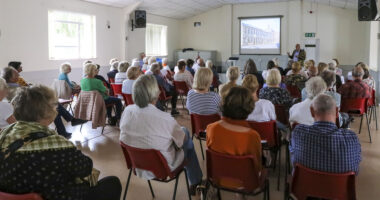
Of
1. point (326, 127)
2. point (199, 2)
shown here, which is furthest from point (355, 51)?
point (326, 127)

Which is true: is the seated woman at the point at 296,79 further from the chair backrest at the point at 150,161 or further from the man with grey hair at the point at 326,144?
the chair backrest at the point at 150,161

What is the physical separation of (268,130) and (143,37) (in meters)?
9.73

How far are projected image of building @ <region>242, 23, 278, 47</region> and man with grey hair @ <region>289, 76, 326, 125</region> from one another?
1084 cm

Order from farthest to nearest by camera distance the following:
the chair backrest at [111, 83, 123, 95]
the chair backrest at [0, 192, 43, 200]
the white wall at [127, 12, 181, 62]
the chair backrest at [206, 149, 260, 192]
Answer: the white wall at [127, 12, 181, 62] → the chair backrest at [111, 83, 123, 95] → the chair backrest at [206, 149, 260, 192] → the chair backrest at [0, 192, 43, 200]

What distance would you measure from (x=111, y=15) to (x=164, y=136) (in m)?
8.84

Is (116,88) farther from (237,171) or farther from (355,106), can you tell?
(237,171)

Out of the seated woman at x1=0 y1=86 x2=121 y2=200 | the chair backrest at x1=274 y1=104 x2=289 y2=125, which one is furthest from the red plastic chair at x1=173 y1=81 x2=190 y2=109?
the seated woman at x1=0 y1=86 x2=121 y2=200

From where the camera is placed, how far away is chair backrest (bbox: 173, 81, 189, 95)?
695 cm

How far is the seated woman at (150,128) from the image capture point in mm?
2574

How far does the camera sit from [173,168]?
2662 millimetres

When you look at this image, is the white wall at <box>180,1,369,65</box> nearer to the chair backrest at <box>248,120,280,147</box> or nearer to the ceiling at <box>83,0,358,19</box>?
the ceiling at <box>83,0,358,19</box>

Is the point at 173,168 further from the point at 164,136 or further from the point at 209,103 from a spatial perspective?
the point at 209,103

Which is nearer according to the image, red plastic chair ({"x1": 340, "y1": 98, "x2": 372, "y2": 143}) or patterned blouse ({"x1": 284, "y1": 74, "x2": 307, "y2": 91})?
red plastic chair ({"x1": 340, "y1": 98, "x2": 372, "y2": 143})

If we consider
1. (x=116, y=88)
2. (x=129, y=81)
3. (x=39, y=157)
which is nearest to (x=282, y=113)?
(x=129, y=81)
